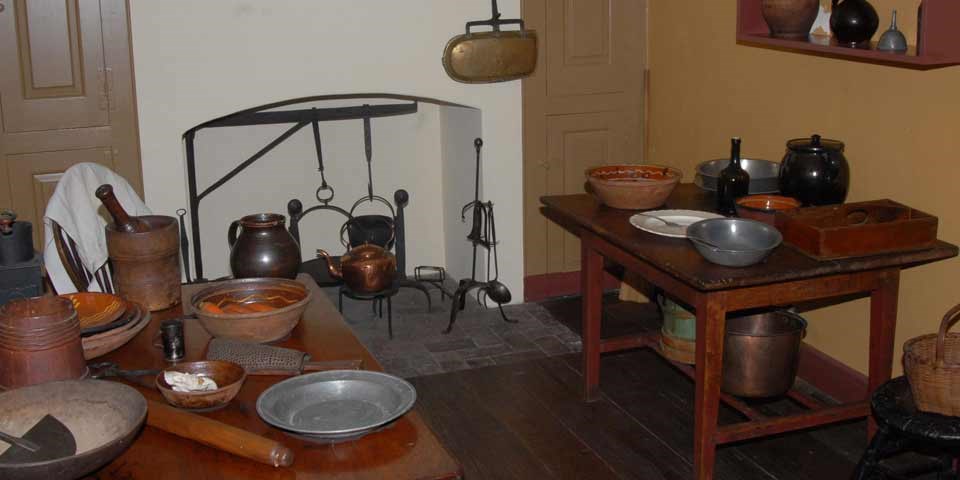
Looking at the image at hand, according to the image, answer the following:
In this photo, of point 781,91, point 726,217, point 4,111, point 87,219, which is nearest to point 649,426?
point 726,217

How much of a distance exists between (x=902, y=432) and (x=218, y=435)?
1.97 metres

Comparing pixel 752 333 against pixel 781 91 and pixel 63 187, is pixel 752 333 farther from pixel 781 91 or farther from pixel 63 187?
pixel 63 187

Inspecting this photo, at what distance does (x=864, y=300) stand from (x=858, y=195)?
0.41 m

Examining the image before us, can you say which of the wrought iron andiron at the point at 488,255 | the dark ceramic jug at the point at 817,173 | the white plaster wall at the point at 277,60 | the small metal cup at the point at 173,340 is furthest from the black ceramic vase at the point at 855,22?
the small metal cup at the point at 173,340

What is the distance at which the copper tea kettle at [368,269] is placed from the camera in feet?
14.8

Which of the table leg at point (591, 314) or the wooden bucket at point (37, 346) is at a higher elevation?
the wooden bucket at point (37, 346)

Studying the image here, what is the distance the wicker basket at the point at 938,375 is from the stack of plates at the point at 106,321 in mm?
2190

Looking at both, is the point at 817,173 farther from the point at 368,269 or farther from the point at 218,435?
the point at 218,435

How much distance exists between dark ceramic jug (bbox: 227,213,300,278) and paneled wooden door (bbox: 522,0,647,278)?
7.50 ft

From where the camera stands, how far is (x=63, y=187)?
326cm

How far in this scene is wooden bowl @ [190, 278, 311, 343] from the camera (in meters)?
2.60

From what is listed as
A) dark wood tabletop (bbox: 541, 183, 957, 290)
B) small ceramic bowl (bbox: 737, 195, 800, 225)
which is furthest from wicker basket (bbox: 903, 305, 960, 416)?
small ceramic bowl (bbox: 737, 195, 800, 225)

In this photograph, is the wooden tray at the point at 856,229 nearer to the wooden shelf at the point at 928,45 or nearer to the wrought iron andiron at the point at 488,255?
the wooden shelf at the point at 928,45

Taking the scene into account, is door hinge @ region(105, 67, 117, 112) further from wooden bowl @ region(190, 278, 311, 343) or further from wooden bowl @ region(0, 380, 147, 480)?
wooden bowl @ region(0, 380, 147, 480)
